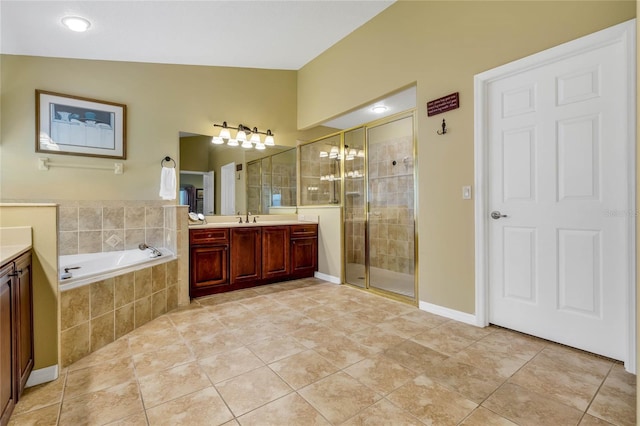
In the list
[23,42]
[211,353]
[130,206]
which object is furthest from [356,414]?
[23,42]

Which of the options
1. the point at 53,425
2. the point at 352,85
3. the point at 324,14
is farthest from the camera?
the point at 352,85

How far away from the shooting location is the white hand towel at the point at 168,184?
11.1 feet

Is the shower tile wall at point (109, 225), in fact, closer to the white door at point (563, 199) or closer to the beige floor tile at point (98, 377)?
the beige floor tile at point (98, 377)

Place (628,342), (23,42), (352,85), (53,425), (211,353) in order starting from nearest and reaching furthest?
1. (53,425)
2. (628,342)
3. (211,353)
4. (23,42)
5. (352,85)

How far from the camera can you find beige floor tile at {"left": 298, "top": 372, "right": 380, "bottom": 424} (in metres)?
1.40

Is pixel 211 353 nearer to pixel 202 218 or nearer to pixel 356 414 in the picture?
A: pixel 356 414

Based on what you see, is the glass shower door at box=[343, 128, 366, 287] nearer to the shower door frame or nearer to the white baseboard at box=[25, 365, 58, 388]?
the shower door frame

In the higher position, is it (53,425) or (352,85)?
(352,85)

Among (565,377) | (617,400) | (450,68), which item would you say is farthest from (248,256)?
(617,400)

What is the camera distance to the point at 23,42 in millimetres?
2658

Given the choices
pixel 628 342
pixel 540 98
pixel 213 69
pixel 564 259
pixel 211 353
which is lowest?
pixel 211 353

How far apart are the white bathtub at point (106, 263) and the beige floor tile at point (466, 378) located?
228 centimetres

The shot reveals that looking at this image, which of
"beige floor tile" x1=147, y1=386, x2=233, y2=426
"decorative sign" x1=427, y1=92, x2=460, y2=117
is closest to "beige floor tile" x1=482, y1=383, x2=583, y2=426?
"beige floor tile" x1=147, y1=386, x2=233, y2=426

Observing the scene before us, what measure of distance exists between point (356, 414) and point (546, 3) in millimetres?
2788
